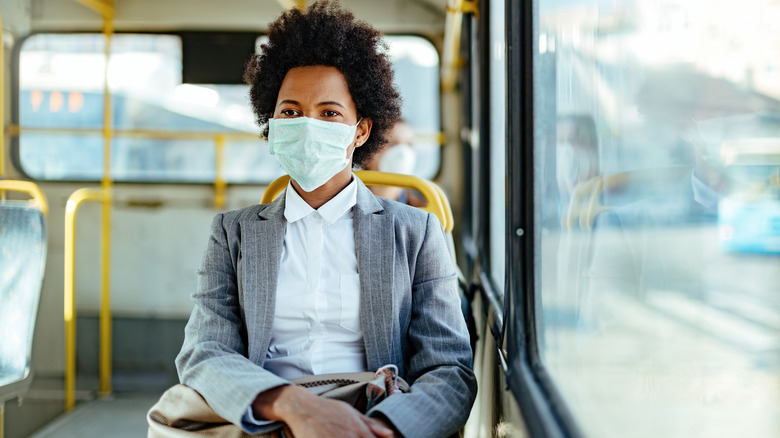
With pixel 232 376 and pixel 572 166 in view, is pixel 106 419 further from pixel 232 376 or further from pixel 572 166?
pixel 572 166

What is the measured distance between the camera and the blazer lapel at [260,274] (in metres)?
1.46

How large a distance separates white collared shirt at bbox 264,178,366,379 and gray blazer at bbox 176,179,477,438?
0.11 feet

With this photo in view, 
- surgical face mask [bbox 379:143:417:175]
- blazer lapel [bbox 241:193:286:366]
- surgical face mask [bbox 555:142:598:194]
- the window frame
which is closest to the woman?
blazer lapel [bbox 241:193:286:366]

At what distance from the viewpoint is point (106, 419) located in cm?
412

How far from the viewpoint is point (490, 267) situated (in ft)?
10.2

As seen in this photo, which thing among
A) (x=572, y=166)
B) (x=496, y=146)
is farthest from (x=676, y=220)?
(x=496, y=146)

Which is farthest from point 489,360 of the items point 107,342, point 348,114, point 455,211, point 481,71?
point 107,342

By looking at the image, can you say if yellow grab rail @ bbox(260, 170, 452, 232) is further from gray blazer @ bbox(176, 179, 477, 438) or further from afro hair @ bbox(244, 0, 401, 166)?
gray blazer @ bbox(176, 179, 477, 438)

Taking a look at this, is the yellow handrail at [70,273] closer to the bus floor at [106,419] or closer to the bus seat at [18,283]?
the bus floor at [106,419]

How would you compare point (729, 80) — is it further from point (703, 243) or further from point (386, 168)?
point (386, 168)

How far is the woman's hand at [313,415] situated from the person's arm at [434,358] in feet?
0.15

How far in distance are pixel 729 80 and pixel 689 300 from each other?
0.22m

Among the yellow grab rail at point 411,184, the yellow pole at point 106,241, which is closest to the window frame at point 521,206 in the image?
the yellow grab rail at point 411,184

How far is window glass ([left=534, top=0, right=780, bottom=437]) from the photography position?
1.80ft
